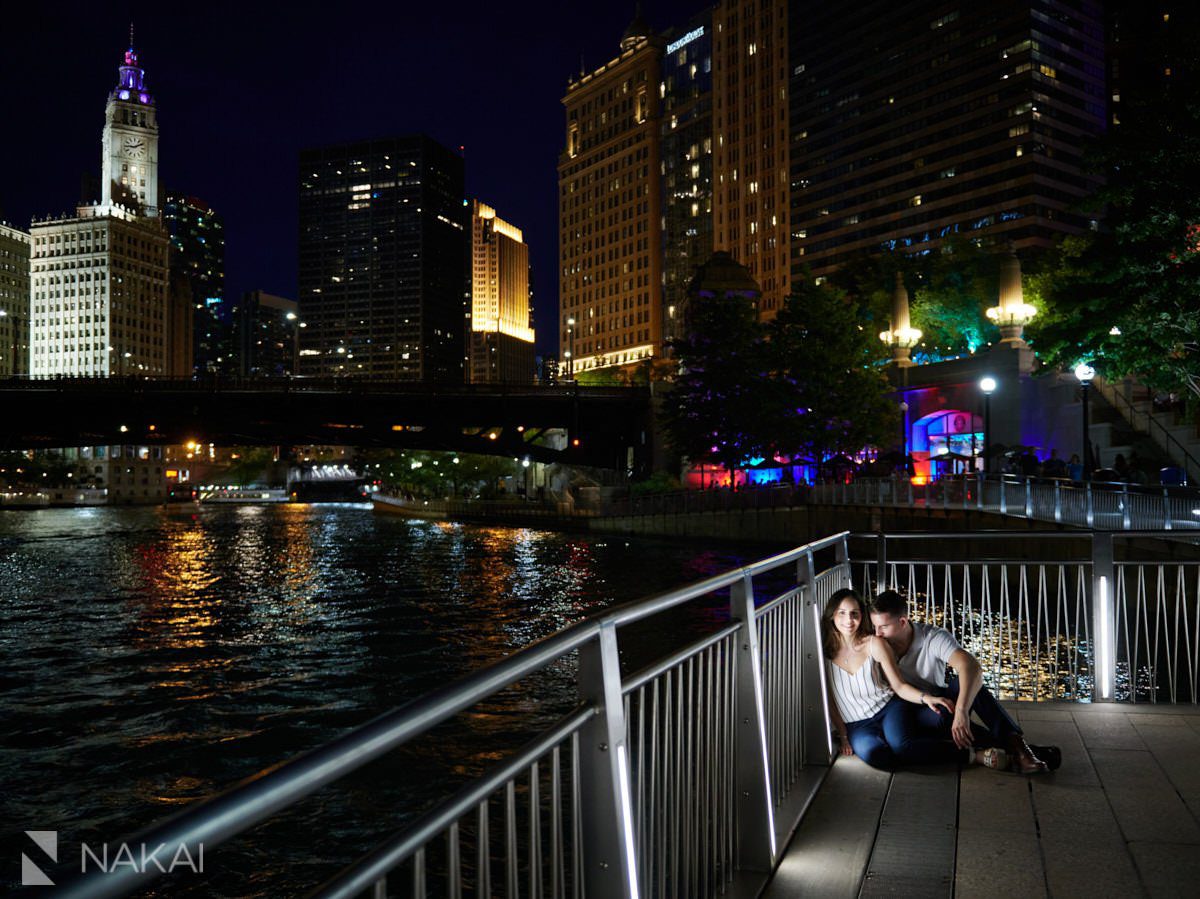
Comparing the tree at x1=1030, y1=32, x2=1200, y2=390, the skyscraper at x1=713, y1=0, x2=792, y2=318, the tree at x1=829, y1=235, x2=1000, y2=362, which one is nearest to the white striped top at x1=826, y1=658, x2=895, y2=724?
the tree at x1=1030, y1=32, x2=1200, y2=390

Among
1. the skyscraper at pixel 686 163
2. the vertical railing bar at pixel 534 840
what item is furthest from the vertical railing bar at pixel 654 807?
the skyscraper at pixel 686 163

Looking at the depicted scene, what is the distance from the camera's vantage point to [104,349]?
188000mm

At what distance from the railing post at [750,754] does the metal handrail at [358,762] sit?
197cm

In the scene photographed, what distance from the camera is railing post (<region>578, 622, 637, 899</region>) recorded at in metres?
3.60

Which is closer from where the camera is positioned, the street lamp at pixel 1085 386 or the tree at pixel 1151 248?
the tree at pixel 1151 248

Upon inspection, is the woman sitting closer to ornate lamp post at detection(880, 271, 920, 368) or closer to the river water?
the river water

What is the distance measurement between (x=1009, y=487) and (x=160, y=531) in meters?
58.2

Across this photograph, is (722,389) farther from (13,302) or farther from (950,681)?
(13,302)

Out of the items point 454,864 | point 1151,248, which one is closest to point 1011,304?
point 1151,248

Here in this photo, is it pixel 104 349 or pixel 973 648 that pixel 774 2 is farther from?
pixel 973 648

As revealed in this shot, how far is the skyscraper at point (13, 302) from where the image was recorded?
7402 inches

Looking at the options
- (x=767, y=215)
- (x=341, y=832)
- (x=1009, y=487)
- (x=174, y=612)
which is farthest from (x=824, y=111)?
(x=341, y=832)

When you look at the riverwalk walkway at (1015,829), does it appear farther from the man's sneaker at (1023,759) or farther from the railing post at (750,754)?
the railing post at (750,754)

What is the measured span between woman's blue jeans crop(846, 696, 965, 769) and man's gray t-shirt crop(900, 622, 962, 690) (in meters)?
0.21
